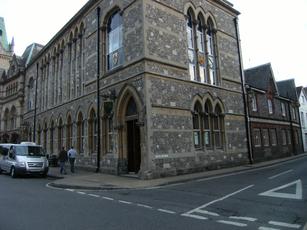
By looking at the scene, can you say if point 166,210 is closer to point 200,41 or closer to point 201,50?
point 201,50

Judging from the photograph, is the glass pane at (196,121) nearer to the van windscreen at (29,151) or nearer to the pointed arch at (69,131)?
the van windscreen at (29,151)

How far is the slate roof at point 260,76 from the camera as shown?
26.0 meters

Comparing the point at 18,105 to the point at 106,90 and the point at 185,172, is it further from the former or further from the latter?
the point at 185,172

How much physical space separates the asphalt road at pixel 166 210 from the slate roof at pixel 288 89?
1128 inches

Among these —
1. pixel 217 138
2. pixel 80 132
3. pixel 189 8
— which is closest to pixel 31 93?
pixel 80 132

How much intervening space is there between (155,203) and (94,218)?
2.15 metres

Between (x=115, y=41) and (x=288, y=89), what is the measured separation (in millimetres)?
28611

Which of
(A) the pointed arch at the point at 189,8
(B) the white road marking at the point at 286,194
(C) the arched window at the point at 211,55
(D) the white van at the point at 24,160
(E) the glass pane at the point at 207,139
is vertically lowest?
(B) the white road marking at the point at 286,194

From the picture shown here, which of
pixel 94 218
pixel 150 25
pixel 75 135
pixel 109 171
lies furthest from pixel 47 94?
pixel 94 218

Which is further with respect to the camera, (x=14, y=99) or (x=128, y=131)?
(x=14, y=99)

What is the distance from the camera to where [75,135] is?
65.4 ft

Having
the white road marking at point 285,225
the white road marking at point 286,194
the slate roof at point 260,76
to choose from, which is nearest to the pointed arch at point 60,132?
the white road marking at point 286,194

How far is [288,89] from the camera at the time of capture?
35.7m

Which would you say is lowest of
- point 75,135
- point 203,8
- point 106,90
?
point 75,135
